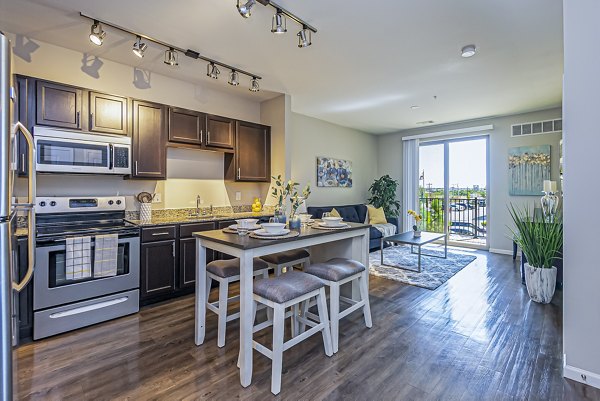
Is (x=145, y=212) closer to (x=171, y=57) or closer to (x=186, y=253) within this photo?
(x=186, y=253)

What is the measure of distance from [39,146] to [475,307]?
4.45 metres

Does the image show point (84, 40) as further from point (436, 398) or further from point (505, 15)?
point (436, 398)

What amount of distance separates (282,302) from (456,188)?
576cm

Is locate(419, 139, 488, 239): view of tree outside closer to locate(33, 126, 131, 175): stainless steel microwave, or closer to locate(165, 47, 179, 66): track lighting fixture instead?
locate(165, 47, 179, 66): track lighting fixture

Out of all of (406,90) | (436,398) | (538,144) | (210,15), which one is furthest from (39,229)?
(538,144)

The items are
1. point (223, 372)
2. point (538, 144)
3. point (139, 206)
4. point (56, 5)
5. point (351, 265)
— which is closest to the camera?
point (223, 372)

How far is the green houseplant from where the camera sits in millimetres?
6633

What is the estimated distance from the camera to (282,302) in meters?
1.79

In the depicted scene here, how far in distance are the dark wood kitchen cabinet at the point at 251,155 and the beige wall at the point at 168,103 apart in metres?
0.26

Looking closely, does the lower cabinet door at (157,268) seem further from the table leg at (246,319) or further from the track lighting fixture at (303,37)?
the track lighting fixture at (303,37)

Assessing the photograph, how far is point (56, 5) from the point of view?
2.27m

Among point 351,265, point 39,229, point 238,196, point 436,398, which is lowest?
point 436,398

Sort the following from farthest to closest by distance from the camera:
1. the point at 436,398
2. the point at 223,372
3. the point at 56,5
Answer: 1. the point at 56,5
2. the point at 223,372
3. the point at 436,398

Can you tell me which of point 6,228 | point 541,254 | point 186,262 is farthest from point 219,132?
point 541,254
